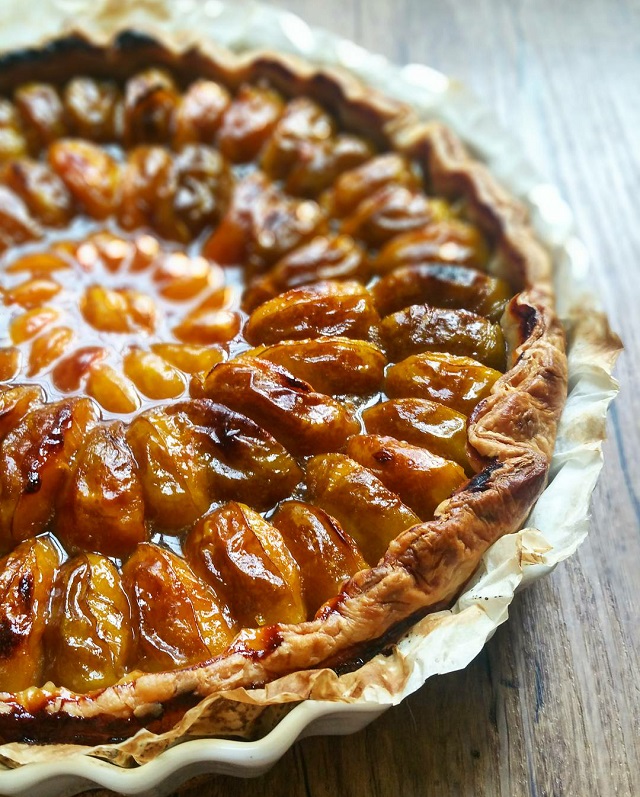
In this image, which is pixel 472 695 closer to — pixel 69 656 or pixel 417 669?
pixel 417 669

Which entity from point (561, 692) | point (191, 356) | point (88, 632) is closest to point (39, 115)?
point (191, 356)

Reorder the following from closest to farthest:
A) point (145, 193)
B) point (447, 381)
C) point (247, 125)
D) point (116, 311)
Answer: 1. point (447, 381)
2. point (116, 311)
3. point (145, 193)
4. point (247, 125)

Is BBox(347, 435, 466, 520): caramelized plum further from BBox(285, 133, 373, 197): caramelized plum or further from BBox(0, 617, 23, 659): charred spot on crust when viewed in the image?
BBox(285, 133, 373, 197): caramelized plum

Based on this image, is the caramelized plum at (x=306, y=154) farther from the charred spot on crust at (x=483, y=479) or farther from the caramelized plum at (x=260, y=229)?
the charred spot on crust at (x=483, y=479)

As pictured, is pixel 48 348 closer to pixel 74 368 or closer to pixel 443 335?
pixel 74 368

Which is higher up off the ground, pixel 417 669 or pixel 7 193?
pixel 7 193

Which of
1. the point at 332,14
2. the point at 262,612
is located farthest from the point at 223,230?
the point at 332,14

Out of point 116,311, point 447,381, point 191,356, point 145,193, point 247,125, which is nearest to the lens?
point 447,381
